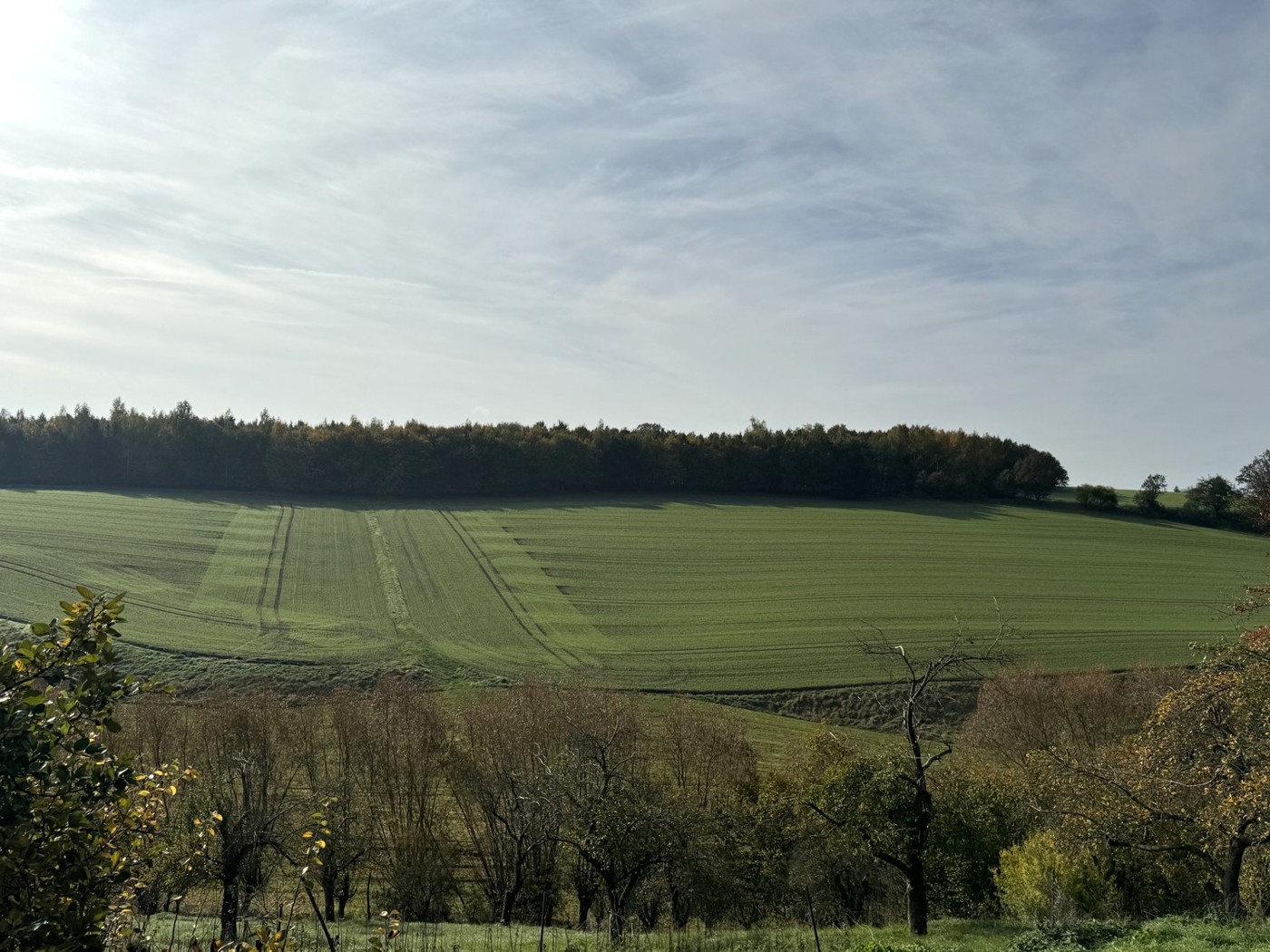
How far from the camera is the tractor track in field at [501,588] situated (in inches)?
2547

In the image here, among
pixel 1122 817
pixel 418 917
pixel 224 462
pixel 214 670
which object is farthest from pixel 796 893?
pixel 224 462

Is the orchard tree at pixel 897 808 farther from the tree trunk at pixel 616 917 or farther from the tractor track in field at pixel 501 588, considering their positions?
the tractor track in field at pixel 501 588

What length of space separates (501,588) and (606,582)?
389 inches

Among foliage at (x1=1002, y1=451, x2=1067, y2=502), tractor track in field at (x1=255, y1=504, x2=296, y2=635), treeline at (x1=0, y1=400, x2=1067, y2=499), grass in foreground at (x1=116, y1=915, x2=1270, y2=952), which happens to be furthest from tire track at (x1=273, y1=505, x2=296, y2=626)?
foliage at (x1=1002, y1=451, x2=1067, y2=502)

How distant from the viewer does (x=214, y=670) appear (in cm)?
5666

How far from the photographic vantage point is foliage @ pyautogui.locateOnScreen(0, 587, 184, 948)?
5949 mm

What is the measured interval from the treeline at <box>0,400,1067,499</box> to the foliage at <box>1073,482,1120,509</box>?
5489 millimetres

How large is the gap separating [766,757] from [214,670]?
117ft

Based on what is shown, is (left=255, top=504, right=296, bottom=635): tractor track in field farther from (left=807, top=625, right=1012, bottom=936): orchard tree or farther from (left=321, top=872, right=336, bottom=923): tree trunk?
(left=807, top=625, right=1012, bottom=936): orchard tree

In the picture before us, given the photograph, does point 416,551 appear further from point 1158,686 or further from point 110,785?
point 110,785

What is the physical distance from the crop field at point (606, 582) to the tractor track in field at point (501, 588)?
316 mm

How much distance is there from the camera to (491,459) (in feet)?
383

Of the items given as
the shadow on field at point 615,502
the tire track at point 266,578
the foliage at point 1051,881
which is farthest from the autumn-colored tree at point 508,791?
the shadow on field at point 615,502

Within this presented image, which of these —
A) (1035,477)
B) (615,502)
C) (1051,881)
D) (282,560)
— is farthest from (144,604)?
(1035,477)
